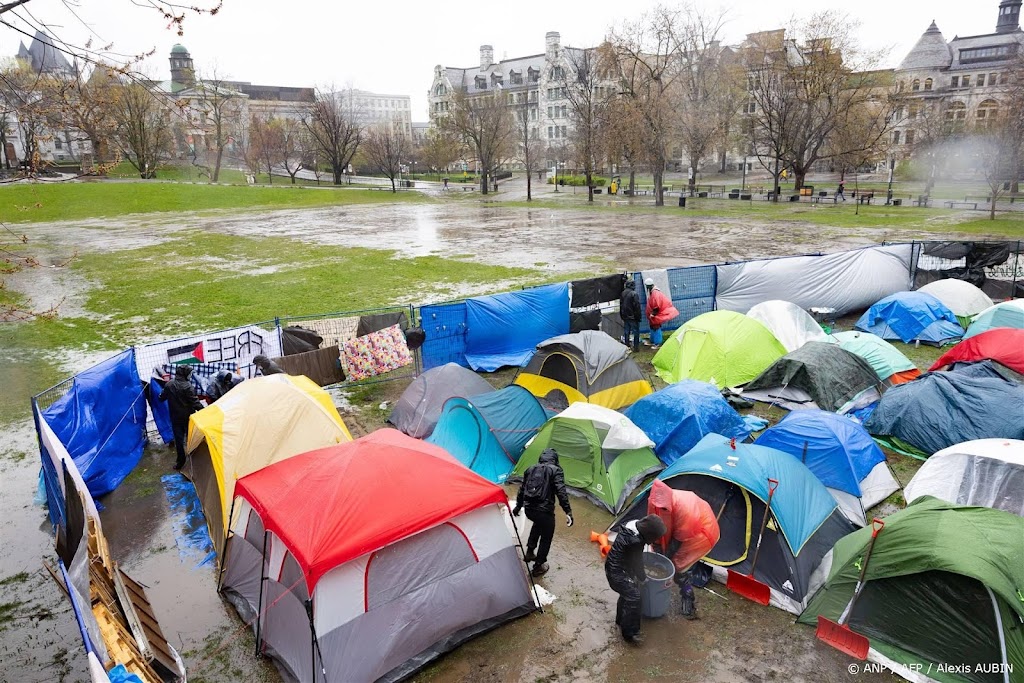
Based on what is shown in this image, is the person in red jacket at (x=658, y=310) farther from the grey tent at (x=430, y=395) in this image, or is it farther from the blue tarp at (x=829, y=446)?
the blue tarp at (x=829, y=446)

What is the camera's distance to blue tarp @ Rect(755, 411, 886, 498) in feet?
25.3

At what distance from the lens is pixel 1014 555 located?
5148 mm

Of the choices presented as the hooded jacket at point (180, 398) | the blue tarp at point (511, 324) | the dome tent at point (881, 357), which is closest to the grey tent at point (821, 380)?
the dome tent at point (881, 357)

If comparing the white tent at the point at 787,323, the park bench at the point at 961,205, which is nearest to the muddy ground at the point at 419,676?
the white tent at the point at 787,323

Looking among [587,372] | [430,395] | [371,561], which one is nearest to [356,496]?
[371,561]

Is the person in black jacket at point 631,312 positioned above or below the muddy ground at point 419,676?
above

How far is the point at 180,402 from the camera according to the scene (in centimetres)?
927

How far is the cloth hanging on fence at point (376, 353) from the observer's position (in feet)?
40.0

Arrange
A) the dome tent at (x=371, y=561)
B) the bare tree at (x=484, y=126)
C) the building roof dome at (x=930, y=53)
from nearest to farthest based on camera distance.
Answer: the dome tent at (x=371, y=561) < the bare tree at (x=484, y=126) < the building roof dome at (x=930, y=53)

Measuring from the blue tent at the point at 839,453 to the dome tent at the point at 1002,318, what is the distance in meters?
6.44

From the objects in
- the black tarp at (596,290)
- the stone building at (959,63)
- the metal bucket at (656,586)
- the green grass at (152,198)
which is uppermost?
the stone building at (959,63)

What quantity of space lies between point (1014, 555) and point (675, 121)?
41654mm

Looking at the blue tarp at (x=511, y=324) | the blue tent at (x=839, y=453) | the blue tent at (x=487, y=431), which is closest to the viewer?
the blue tent at (x=839, y=453)

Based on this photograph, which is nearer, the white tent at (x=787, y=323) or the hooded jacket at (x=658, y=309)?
the white tent at (x=787, y=323)
